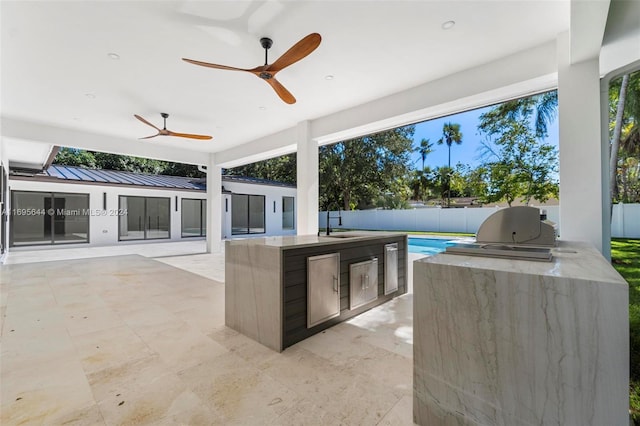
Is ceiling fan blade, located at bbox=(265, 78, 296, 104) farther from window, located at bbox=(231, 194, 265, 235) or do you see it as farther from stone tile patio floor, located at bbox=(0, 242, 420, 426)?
window, located at bbox=(231, 194, 265, 235)

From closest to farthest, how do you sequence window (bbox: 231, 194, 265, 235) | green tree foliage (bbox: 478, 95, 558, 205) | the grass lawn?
the grass lawn, green tree foliage (bbox: 478, 95, 558, 205), window (bbox: 231, 194, 265, 235)

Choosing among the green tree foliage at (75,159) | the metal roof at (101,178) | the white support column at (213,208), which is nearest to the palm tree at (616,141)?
the white support column at (213,208)

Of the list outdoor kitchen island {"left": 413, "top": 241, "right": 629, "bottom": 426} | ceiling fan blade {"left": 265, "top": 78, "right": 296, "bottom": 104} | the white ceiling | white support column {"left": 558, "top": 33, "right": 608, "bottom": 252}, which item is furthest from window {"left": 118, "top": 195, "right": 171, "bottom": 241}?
white support column {"left": 558, "top": 33, "right": 608, "bottom": 252}

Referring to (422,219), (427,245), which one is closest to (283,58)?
(427,245)

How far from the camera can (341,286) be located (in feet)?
9.73

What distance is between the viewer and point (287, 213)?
15.2 meters

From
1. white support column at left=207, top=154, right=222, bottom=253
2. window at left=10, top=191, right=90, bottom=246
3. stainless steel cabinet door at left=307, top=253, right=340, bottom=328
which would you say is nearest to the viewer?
stainless steel cabinet door at left=307, top=253, right=340, bottom=328

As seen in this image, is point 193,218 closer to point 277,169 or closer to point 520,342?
point 277,169

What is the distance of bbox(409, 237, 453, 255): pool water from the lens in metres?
9.14

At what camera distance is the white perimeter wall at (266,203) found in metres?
12.5

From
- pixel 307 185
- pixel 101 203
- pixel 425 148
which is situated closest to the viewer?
pixel 307 185

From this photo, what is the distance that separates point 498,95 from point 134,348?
4.82 metres

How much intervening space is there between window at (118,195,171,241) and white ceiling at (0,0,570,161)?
6.15 m

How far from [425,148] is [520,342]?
1485 cm
